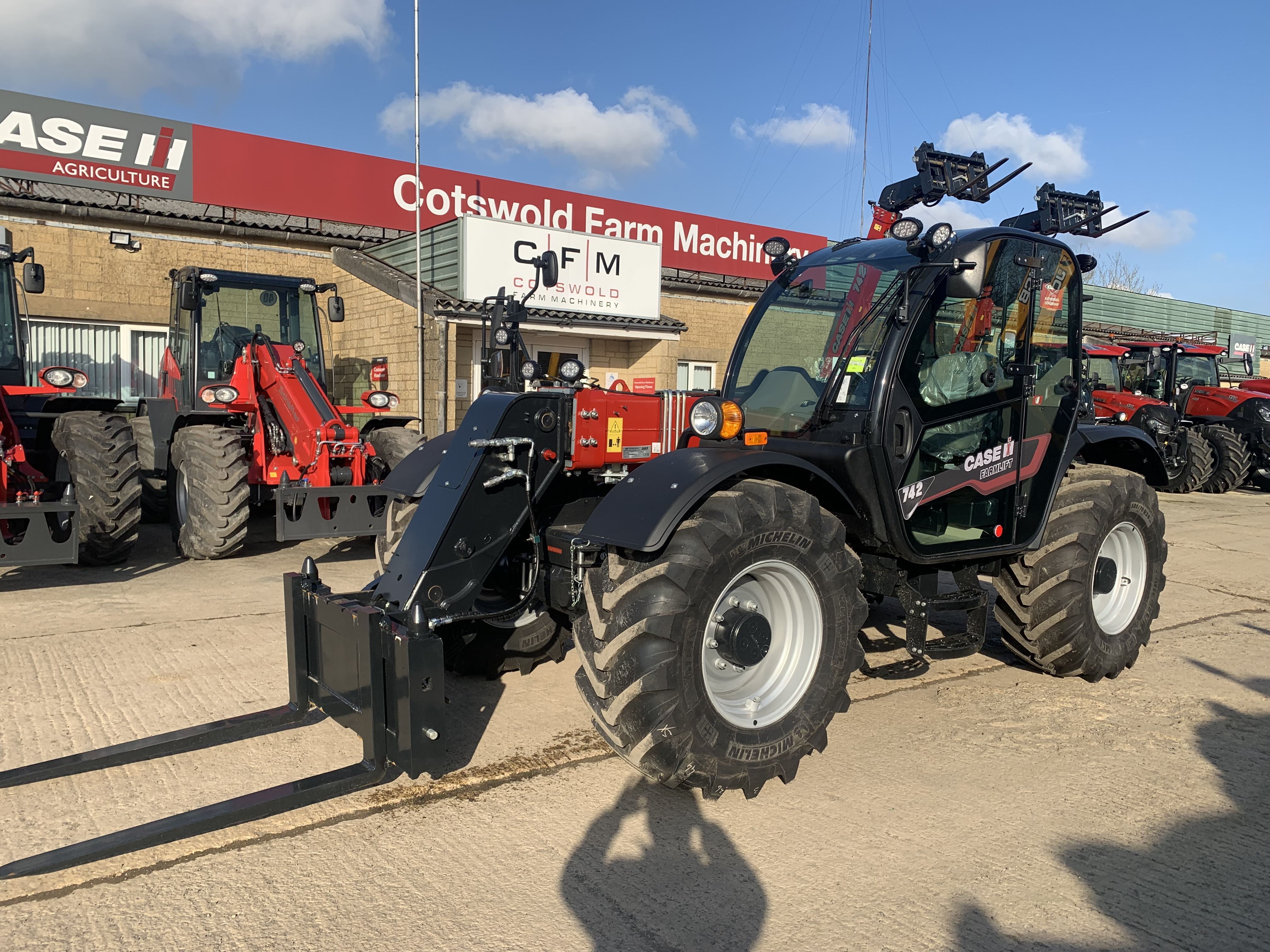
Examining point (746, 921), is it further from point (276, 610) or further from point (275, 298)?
point (275, 298)

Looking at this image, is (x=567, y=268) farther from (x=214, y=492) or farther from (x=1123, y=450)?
(x=1123, y=450)

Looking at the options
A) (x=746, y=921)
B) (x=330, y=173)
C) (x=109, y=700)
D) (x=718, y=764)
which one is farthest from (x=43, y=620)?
(x=330, y=173)

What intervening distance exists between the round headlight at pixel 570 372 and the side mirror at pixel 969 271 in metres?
1.75

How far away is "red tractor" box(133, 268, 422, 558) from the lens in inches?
298

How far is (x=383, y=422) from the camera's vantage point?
926 cm

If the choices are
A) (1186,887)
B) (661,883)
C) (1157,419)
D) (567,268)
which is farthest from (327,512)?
(1157,419)

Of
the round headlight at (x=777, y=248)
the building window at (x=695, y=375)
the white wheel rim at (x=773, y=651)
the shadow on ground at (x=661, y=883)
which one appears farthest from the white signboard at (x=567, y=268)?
the shadow on ground at (x=661, y=883)

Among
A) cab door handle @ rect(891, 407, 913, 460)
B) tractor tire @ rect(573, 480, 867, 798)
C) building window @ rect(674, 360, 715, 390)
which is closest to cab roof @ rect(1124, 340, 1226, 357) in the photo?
building window @ rect(674, 360, 715, 390)

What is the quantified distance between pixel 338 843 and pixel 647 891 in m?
1.07

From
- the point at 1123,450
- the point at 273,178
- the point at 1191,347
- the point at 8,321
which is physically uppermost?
the point at 273,178

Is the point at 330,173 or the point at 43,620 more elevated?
the point at 330,173

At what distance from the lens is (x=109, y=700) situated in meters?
4.30

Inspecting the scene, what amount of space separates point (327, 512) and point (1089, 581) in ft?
19.2

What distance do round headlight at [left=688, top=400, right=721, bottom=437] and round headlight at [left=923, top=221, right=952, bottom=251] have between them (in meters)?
1.29
